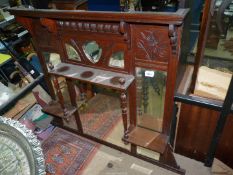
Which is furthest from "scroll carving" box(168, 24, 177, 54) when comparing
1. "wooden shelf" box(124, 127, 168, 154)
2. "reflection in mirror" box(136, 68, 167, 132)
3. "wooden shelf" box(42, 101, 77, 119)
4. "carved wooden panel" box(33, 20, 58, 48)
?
"wooden shelf" box(42, 101, 77, 119)

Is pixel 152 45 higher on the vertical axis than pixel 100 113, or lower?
higher

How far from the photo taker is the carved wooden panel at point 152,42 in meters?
1.22

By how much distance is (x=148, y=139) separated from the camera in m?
1.64

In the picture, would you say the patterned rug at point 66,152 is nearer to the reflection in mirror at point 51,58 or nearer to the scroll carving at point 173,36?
the reflection in mirror at point 51,58

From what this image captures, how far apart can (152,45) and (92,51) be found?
20.8 inches

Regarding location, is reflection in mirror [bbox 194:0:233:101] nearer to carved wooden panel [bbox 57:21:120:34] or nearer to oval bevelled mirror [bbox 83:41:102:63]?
carved wooden panel [bbox 57:21:120:34]

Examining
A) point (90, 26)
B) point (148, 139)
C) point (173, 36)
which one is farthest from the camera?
point (148, 139)

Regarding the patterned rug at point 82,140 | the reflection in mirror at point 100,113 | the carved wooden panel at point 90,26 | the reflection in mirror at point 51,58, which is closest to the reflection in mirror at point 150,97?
the carved wooden panel at point 90,26

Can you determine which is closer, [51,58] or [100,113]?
[51,58]

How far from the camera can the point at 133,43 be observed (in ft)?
4.36

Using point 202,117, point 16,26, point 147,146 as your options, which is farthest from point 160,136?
point 16,26

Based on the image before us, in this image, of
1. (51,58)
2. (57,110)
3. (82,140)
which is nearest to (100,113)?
(82,140)

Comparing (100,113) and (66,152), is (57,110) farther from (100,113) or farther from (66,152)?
(100,113)

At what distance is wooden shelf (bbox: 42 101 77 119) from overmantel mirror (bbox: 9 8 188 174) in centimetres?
1
